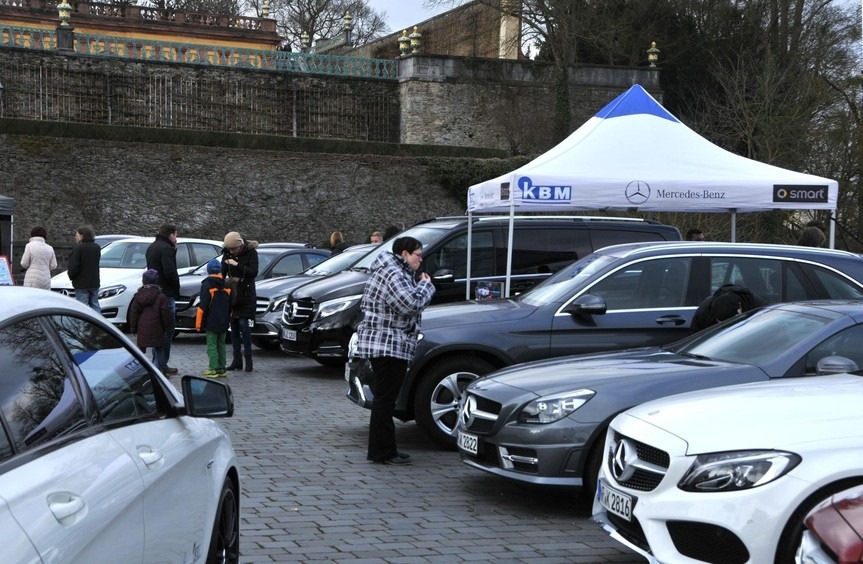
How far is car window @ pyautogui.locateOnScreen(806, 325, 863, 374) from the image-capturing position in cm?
723

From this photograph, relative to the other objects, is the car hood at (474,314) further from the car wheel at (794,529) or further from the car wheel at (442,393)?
the car wheel at (794,529)

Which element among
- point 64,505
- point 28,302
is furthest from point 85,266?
point 64,505

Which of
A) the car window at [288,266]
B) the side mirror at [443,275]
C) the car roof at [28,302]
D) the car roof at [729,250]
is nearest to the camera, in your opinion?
the car roof at [28,302]

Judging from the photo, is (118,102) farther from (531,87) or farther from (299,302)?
(299,302)

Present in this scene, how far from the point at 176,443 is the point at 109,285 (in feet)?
53.5

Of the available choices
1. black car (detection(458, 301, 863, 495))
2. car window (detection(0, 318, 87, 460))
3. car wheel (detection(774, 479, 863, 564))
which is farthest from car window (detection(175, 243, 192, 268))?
car window (detection(0, 318, 87, 460))

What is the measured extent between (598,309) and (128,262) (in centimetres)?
1429

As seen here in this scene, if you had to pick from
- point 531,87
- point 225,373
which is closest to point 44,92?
point 531,87

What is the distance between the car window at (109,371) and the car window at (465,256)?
9.83m

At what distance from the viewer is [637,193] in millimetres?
13938

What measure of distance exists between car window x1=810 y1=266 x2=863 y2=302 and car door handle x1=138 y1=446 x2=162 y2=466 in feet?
24.8

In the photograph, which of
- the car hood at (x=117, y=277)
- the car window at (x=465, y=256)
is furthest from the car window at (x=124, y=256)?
the car window at (x=465, y=256)

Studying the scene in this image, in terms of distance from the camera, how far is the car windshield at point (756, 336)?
7441 millimetres

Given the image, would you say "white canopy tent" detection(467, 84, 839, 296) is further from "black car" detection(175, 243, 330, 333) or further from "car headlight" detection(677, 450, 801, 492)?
"car headlight" detection(677, 450, 801, 492)
